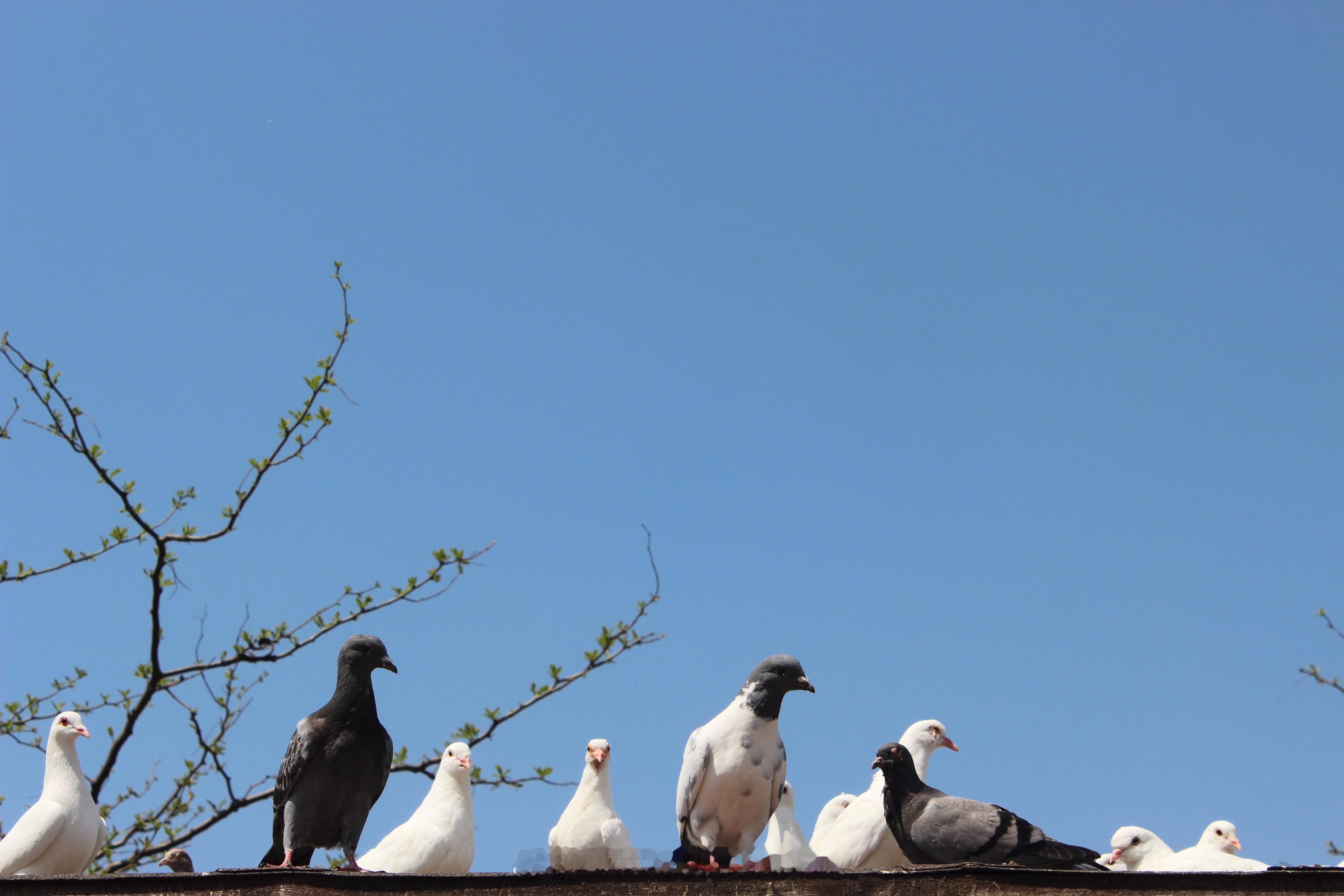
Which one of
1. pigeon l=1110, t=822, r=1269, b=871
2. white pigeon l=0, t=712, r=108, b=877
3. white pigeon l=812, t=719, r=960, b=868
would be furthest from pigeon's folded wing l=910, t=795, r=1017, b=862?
white pigeon l=0, t=712, r=108, b=877

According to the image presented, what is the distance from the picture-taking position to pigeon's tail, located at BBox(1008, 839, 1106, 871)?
542 cm

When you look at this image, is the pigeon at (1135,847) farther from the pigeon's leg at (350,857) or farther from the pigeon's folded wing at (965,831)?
the pigeon's leg at (350,857)

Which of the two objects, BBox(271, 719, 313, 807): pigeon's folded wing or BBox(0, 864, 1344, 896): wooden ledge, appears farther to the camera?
BBox(271, 719, 313, 807): pigeon's folded wing

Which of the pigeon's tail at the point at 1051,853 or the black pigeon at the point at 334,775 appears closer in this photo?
the pigeon's tail at the point at 1051,853

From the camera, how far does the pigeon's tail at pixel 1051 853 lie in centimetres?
542

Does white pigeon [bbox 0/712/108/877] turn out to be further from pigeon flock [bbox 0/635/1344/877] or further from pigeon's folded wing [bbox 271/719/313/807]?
pigeon's folded wing [bbox 271/719/313/807]

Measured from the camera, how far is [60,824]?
5.66 meters

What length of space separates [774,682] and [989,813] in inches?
50.3

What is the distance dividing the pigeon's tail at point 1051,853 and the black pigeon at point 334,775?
324 centimetres

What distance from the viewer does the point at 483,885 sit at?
13.3 feet

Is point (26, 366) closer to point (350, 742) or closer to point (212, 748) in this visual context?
point (212, 748)

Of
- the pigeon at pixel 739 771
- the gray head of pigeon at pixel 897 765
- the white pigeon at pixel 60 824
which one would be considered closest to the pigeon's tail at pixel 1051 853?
the gray head of pigeon at pixel 897 765

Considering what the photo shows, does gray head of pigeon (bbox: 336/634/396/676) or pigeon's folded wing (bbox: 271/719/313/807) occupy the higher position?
gray head of pigeon (bbox: 336/634/396/676)

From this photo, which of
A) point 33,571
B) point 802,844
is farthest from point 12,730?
point 802,844
